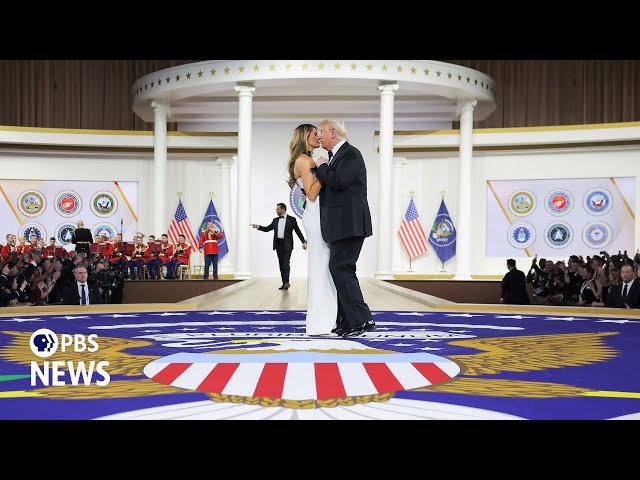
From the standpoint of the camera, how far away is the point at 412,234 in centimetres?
2133

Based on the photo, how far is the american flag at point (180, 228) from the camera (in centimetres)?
2178

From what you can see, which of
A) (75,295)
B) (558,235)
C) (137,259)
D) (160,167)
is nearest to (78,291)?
(75,295)

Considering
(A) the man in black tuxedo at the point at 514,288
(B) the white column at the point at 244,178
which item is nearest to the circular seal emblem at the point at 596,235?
(A) the man in black tuxedo at the point at 514,288

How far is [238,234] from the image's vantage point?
17.9 metres

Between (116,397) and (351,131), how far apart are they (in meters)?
19.6

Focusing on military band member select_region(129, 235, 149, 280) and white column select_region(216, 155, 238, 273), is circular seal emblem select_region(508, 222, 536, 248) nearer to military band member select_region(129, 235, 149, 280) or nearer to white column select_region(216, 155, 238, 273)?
white column select_region(216, 155, 238, 273)

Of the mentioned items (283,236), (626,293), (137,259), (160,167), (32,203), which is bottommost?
(626,293)

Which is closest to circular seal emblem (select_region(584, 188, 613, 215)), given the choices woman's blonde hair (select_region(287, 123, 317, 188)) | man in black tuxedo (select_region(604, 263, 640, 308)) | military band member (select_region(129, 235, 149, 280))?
man in black tuxedo (select_region(604, 263, 640, 308))

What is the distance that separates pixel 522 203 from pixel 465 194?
2.78 meters

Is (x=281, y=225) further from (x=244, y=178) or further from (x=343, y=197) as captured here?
(x=343, y=197)

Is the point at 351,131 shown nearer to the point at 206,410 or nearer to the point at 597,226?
the point at 597,226

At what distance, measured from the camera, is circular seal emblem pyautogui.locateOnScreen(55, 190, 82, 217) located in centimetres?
2192
